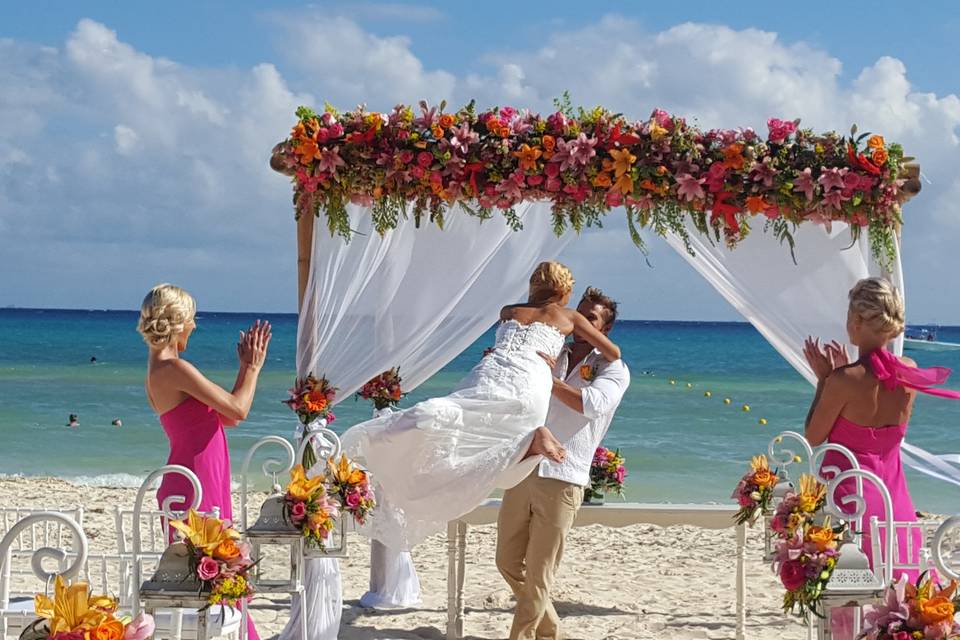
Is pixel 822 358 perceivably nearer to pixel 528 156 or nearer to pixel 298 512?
pixel 528 156

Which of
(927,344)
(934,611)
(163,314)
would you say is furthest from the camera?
(927,344)

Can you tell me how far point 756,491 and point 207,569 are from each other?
2.66 m

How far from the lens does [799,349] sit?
579cm

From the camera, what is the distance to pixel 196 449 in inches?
184

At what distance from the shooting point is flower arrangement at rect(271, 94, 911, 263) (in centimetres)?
537

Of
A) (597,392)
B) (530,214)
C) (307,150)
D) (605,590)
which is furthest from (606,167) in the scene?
(605,590)

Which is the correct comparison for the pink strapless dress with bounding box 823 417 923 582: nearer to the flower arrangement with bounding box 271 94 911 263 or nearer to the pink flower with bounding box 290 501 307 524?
the flower arrangement with bounding box 271 94 911 263

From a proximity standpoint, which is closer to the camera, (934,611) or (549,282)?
(934,611)

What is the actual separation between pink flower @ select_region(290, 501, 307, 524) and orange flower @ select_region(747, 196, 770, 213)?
2.51 meters

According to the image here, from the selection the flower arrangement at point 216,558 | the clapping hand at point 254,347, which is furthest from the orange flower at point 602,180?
the flower arrangement at point 216,558

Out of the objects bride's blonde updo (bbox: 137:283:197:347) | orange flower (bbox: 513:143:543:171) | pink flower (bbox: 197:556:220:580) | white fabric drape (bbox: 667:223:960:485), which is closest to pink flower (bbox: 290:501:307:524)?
bride's blonde updo (bbox: 137:283:197:347)

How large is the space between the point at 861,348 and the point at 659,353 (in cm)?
3510

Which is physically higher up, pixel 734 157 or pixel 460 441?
pixel 734 157

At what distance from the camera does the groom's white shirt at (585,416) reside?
5125 mm
